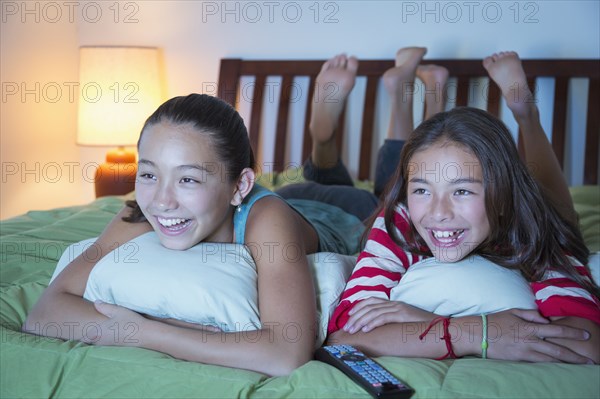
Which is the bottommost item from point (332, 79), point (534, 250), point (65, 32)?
point (534, 250)

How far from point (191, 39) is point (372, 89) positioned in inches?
32.7

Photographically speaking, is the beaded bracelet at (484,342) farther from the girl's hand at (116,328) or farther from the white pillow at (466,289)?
the girl's hand at (116,328)

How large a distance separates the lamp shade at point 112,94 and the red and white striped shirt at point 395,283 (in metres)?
1.70

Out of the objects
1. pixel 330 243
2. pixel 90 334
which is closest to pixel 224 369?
pixel 90 334

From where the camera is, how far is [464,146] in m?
1.26

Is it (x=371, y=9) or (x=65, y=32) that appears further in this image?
(x=65, y=32)

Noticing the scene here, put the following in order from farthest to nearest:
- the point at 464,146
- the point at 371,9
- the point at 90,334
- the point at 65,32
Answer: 1. the point at 65,32
2. the point at 371,9
3. the point at 464,146
4. the point at 90,334

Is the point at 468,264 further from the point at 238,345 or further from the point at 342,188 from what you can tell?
the point at 342,188

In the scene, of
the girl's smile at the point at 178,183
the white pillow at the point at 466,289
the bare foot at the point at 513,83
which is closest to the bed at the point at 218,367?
the white pillow at the point at 466,289

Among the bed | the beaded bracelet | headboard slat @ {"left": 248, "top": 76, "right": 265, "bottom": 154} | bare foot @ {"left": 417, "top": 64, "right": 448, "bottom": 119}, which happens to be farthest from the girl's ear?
headboard slat @ {"left": 248, "top": 76, "right": 265, "bottom": 154}

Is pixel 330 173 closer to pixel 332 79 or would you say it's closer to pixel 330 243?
pixel 332 79

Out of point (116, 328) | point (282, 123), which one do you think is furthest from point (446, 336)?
point (282, 123)

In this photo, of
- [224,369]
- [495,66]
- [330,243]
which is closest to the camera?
[224,369]

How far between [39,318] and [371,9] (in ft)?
6.18
